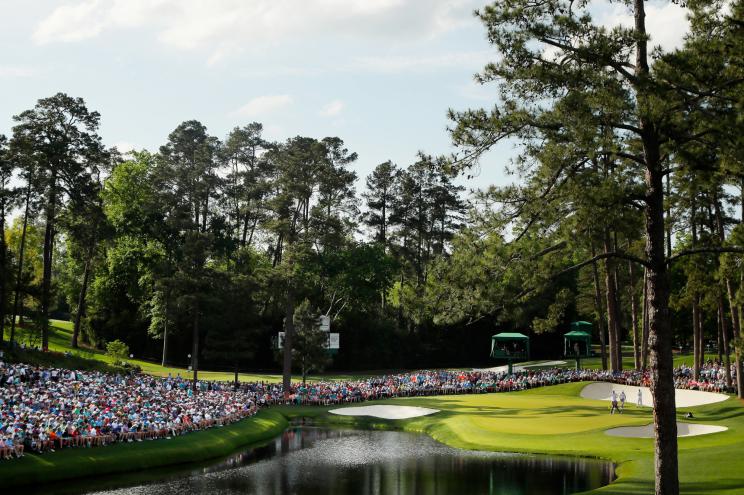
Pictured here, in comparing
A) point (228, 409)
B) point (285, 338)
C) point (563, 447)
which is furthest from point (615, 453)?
point (285, 338)

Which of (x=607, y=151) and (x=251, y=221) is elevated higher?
(x=251, y=221)

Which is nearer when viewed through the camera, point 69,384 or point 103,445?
point 103,445

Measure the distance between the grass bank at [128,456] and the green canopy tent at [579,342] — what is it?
3518 centimetres

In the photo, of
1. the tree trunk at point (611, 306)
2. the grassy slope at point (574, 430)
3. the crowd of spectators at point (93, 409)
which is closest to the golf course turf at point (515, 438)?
the grassy slope at point (574, 430)

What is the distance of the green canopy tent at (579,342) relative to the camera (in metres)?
68.4

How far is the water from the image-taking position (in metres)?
28.1

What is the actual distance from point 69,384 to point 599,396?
3765 cm

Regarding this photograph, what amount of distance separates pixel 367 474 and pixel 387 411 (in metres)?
21.7

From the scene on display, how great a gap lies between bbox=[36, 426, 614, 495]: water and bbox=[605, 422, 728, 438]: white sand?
542cm

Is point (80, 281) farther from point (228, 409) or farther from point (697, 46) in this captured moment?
point (697, 46)

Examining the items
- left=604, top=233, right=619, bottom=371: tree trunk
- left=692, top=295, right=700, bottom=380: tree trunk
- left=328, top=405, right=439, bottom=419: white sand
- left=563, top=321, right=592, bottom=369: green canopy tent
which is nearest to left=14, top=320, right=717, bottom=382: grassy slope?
left=563, top=321, right=592, bottom=369: green canopy tent

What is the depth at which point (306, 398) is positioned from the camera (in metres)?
55.8

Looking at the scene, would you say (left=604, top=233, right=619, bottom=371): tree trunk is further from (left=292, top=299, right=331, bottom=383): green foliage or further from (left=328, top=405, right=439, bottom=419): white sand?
(left=292, top=299, right=331, bottom=383): green foliage

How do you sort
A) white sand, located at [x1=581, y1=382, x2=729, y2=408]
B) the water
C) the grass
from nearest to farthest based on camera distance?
the water → white sand, located at [x1=581, y1=382, x2=729, y2=408] → the grass
